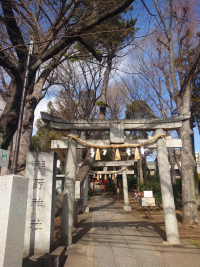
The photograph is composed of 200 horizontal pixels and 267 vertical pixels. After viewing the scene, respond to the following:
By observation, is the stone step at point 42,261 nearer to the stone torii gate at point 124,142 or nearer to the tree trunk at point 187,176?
the stone torii gate at point 124,142

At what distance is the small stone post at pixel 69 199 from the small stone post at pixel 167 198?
274cm

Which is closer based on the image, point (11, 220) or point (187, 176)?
point (11, 220)

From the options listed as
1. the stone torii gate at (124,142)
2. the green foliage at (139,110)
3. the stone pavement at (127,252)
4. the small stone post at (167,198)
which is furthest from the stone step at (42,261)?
the green foliage at (139,110)

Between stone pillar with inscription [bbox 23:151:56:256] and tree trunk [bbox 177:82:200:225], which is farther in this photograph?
tree trunk [bbox 177:82:200:225]

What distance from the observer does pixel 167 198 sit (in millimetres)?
5836

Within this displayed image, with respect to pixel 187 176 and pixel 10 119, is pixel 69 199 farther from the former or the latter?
pixel 187 176

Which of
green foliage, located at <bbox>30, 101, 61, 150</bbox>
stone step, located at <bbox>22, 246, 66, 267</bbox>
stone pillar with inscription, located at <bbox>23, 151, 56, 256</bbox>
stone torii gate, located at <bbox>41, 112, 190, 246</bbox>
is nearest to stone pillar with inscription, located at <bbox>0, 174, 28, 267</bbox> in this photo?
stone step, located at <bbox>22, 246, 66, 267</bbox>

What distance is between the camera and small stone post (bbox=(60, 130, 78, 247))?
17.6ft

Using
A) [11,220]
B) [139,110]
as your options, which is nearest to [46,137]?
[139,110]

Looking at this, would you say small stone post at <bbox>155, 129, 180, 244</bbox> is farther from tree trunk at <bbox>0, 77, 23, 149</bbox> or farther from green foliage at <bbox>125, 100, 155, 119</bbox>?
green foliage at <bbox>125, 100, 155, 119</bbox>

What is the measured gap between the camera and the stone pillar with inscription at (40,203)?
439cm

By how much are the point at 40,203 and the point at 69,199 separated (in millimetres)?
1154

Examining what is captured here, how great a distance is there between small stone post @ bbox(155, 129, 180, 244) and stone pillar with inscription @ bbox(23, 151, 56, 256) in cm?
331

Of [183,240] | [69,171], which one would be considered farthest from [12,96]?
[183,240]
